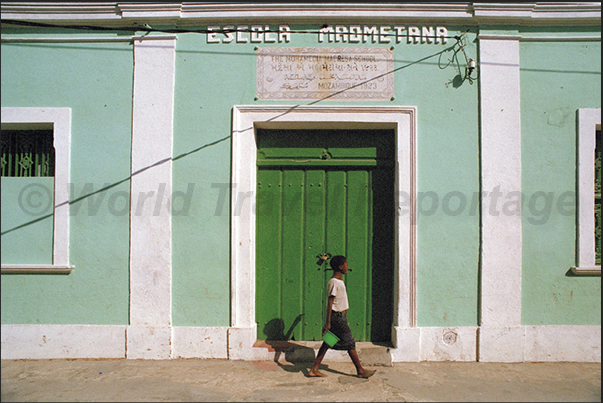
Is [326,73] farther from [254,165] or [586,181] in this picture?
[586,181]

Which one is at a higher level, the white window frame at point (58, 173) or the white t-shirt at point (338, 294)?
the white window frame at point (58, 173)

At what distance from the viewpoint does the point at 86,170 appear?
16.9 ft

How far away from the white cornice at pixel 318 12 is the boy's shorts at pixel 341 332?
11.4 feet

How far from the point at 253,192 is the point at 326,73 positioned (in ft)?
5.53

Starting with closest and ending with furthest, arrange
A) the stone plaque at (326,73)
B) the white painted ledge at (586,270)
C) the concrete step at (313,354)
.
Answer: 1. the concrete step at (313,354)
2. the white painted ledge at (586,270)
3. the stone plaque at (326,73)

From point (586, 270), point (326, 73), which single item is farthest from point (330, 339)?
point (586, 270)

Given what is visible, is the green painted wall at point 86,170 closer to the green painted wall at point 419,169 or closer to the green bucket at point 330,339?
the green painted wall at point 419,169

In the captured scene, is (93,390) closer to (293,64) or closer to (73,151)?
(73,151)

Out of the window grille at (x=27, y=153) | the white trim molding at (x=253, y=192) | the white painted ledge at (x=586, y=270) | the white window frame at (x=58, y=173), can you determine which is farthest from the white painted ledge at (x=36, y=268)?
the white painted ledge at (x=586, y=270)

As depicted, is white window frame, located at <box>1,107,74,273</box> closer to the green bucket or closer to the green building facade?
the green building facade

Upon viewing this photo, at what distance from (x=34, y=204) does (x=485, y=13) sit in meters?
5.88

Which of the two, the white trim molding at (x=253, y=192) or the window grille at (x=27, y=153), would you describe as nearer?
the white trim molding at (x=253, y=192)

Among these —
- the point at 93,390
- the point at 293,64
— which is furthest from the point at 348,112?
the point at 93,390

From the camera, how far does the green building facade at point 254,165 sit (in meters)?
5.02
